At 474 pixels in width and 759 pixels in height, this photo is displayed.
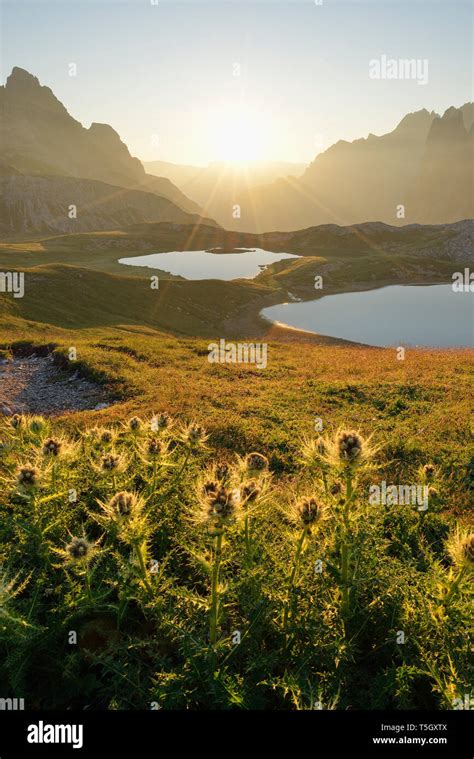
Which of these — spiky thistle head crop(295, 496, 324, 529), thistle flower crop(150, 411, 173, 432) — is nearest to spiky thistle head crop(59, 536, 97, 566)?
thistle flower crop(150, 411, 173, 432)

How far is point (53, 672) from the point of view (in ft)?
17.0

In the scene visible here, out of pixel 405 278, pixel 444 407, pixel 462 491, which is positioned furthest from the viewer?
pixel 405 278

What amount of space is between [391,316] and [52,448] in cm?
7535

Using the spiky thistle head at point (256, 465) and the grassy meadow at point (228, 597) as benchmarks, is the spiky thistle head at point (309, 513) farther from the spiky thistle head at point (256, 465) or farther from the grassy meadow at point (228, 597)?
the spiky thistle head at point (256, 465)

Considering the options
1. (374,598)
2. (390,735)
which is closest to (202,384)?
(374,598)

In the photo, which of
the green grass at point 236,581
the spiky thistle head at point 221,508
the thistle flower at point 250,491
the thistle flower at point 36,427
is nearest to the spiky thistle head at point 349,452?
the green grass at point 236,581

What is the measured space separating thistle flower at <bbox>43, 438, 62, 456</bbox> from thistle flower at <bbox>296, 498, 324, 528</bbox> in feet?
12.1

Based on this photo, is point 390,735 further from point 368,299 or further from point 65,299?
point 368,299

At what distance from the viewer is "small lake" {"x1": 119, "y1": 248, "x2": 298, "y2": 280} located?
116512mm

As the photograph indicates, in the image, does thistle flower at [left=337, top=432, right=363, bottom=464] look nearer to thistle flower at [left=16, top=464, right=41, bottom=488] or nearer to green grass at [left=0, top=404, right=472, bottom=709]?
green grass at [left=0, top=404, right=472, bottom=709]

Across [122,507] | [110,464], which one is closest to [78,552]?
[122,507]

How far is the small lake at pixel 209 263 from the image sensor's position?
11651 centimetres

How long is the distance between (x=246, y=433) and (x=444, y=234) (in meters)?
192

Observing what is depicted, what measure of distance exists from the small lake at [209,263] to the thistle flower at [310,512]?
105m
